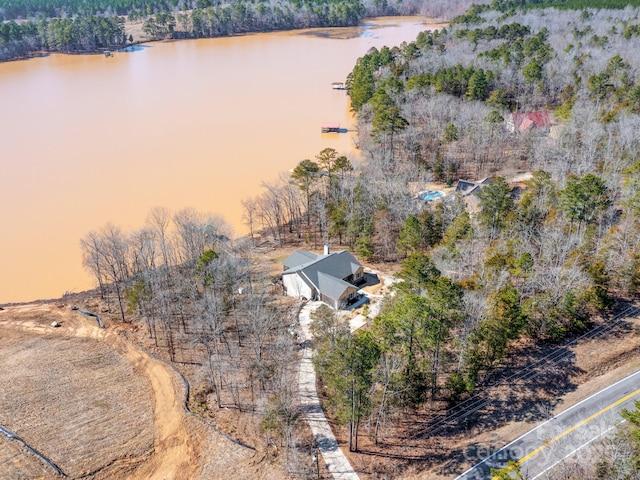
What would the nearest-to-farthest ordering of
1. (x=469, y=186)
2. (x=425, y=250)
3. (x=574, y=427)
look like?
(x=574, y=427), (x=425, y=250), (x=469, y=186)

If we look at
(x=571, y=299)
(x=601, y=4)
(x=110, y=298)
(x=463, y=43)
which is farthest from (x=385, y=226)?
(x=601, y=4)

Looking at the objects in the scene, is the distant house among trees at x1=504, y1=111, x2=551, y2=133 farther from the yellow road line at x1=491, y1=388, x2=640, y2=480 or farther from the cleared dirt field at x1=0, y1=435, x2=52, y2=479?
the cleared dirt field at x1=0, y1=435, x2=52, y2=479

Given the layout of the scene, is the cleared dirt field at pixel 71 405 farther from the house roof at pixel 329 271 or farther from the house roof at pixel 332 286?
the house roof at pixel 332 286

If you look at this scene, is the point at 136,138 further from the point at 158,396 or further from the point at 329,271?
the point at 158,396

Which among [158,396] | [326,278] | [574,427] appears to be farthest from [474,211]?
[158,396]

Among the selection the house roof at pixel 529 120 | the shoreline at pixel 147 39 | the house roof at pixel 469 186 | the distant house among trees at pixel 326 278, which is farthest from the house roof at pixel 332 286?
the shoreline at pixel 147 39

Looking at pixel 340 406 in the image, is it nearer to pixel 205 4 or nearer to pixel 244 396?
pixel 244 396
